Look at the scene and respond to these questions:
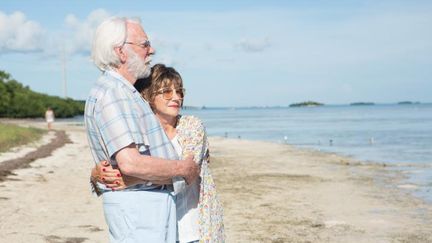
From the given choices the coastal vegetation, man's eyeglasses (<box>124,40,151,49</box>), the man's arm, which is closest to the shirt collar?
man's eyeglasses (<box>124,40,151,49</box>)

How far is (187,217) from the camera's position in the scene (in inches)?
132

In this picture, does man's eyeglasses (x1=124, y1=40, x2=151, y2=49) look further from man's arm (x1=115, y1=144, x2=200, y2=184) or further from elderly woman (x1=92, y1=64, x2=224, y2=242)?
man's arm (x1=115, y1=144, x2=200, y2=184)

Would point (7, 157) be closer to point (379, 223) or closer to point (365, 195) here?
point (365, 195)

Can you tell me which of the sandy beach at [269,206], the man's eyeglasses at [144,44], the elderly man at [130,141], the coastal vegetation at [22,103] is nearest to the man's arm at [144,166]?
the elderly man at [130,141]

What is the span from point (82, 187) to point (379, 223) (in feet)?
22.2

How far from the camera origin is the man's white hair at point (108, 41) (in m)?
3.07

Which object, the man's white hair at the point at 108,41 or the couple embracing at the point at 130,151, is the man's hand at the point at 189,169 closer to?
the couple embracing at the point at 130,151

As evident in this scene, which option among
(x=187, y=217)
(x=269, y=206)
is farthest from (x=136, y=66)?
(x=269, y=206)

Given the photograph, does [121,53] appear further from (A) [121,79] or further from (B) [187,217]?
(B) [187,217]

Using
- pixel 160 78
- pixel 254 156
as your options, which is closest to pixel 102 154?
pixel 160 78

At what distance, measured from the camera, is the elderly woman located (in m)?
3.35

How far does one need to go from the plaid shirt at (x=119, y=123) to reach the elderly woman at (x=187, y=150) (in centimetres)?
24

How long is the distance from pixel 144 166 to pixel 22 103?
7860 cm

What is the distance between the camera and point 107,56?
3090 mm
